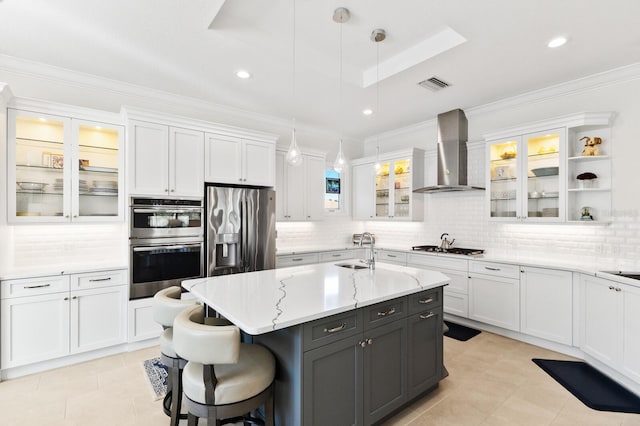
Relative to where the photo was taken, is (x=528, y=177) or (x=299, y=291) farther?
(x=528, y=177)

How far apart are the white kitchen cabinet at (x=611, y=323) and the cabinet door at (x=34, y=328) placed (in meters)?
5.13

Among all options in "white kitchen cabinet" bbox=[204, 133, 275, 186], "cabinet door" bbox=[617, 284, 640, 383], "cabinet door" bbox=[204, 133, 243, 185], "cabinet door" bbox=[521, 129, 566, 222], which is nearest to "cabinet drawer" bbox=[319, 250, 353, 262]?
"white kitchen cabinet" bbox=[204, 133, 275, 186]

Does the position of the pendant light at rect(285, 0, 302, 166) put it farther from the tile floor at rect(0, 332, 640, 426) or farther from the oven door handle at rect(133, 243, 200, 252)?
the tile floor at rect(0, 332, 640, 426)

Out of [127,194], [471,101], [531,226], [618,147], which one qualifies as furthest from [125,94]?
[618,147]

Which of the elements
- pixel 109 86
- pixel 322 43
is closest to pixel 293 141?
pixel 322 43

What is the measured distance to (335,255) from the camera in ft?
17.4

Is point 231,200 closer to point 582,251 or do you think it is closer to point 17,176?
point 17,176

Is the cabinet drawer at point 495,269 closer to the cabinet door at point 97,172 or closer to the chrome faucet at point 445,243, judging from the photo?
the chrome faucet at point 445,243

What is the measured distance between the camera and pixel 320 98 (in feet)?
13.8

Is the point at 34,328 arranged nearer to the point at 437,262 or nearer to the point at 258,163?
the point at 258,163

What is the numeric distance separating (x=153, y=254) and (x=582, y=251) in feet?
15.9

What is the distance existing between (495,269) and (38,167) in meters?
5.17

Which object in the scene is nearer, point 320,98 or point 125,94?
point 125,94

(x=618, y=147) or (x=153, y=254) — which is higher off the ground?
(x=618, y=147)
